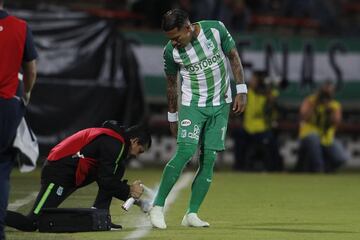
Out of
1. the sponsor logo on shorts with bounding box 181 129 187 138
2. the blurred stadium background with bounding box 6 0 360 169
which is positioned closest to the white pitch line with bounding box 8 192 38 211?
the sponsor logo on shorts with bounding box 181 129 187 138

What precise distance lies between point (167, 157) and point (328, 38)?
385cm

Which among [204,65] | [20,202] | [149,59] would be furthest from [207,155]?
[149,59]

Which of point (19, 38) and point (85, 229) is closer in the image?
point (19, 38)

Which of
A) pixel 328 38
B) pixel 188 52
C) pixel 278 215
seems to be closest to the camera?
pixel 188 52

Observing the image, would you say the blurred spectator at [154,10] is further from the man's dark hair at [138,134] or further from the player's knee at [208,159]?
the man's dark hair at [138,134]

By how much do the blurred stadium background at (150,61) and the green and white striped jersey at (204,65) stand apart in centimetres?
777

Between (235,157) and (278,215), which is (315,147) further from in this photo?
(278,215)

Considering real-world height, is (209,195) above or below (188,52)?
below

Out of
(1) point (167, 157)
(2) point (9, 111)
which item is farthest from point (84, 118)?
(2) point (9, 111)

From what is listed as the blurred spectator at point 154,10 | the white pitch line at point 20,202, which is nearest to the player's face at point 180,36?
the white pitch line at point 20,202

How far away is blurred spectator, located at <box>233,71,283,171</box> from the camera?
19656mm

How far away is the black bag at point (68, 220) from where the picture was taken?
8.95m

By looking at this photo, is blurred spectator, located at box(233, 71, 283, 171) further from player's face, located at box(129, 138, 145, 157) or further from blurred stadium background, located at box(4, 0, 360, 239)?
player's face, located at box(129, 138, 145, 157)

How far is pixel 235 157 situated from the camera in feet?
65.0
